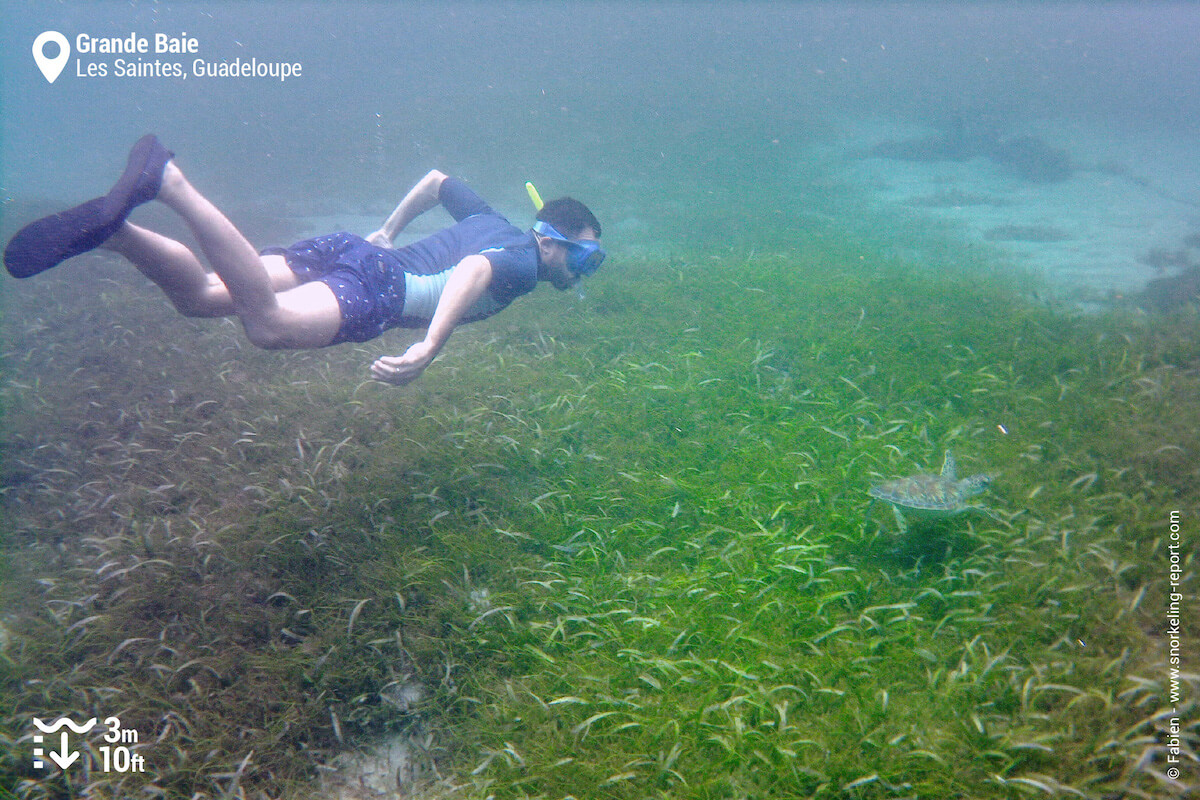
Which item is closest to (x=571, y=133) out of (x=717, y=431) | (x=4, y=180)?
(x=717, y=431)

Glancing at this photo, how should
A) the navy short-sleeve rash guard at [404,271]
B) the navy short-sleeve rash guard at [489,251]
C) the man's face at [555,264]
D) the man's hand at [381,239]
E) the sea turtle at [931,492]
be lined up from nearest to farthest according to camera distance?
the sea turtle at [931,492]
the navy short-sleeve rash guard at [404,271]
the navy short-sleeve rash guard at [489,251]
the man's face at [555,264]
the man's hand at [381,239]

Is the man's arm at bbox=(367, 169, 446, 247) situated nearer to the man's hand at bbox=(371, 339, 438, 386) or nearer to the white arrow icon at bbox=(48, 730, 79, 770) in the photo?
the man's hand at bbox=(371, 339, 438, 386)

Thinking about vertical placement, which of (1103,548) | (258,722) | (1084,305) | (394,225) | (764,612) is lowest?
(258,722)

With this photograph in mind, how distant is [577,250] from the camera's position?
459 cm

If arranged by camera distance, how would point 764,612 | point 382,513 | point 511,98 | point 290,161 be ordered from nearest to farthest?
1. point 764,612
2. point 382,513
3. point 290,161
4. point 511,98

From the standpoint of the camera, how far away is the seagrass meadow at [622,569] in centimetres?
244

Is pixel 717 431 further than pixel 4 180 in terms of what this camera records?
No

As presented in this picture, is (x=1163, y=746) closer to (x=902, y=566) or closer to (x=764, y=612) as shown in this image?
(x=902, y=566)

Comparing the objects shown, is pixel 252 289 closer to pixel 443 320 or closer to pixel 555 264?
pixel 443 320

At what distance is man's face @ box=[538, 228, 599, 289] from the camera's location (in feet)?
14.8

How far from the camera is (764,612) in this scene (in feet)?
10.0

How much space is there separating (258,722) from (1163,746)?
420cm

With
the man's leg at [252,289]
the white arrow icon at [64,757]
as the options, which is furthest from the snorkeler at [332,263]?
the white arrow icon at [64,757]

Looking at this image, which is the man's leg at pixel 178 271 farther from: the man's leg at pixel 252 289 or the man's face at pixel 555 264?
the man's face at pixel 555 264
